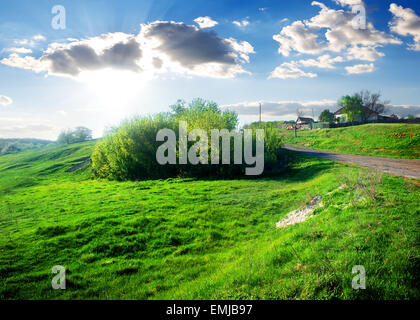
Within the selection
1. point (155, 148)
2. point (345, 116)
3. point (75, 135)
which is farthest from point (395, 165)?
point (75, 135)

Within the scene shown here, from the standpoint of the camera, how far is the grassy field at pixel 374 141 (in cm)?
3004

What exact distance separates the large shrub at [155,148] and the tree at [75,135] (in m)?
114

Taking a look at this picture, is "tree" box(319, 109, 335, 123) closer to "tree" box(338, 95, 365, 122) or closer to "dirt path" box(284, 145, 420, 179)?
"tree" box(338, 95, 365, 122)

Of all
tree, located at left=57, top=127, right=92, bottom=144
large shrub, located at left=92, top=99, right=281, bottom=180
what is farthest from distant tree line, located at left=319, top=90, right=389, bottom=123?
tree, located at left=57, top=127, right=92, bottom=144

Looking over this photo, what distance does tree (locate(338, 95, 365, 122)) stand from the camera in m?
76.9

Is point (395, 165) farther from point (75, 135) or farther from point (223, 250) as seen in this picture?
point (75, 135)

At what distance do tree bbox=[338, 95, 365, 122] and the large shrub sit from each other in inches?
2339

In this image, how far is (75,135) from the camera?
5394 inches

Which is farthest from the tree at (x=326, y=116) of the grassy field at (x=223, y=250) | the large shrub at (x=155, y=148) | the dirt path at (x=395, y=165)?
the grassy field at (x=223, y=250)

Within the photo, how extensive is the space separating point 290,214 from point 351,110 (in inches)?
3205

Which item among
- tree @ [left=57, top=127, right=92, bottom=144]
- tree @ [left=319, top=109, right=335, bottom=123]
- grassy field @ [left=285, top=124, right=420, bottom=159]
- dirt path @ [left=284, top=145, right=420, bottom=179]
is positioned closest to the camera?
dirt path @ [left=284, top=145, right=420, bottom=179]

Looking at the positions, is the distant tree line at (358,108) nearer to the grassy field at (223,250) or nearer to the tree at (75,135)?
the grassy field at (223,250)

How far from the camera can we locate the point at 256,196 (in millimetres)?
16203
